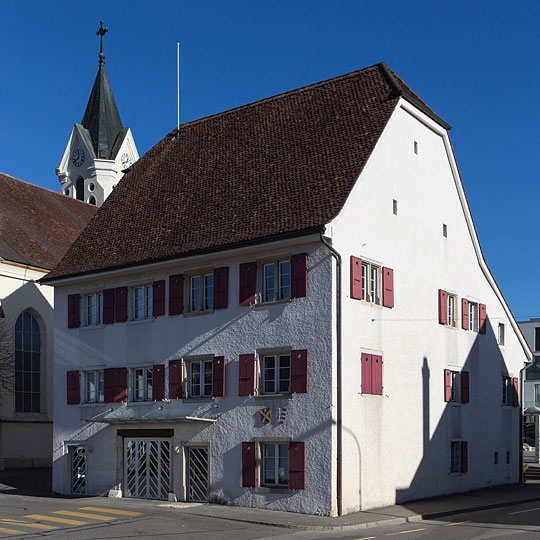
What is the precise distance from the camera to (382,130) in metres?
24.8

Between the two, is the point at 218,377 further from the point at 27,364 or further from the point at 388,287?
the point at 27,364

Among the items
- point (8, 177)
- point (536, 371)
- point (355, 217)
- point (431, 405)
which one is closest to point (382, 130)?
point (355, 217)

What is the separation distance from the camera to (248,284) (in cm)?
2405

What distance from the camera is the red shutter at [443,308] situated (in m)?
27.6

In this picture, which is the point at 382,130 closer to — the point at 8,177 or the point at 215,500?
the point at 215,500

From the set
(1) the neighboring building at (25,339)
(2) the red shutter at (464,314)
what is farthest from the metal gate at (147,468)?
(1) the neighboring building at (25,339)

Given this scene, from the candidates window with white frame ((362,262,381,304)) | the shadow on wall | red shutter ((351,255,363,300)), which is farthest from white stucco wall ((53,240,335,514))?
the shadow on wall

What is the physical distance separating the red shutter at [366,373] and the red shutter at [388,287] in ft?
6.01

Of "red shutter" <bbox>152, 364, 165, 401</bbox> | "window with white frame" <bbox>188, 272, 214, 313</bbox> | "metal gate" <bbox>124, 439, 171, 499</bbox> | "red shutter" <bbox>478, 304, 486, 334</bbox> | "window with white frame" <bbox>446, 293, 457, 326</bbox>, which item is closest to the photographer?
"window with white frame" <bbox>188, 272, 214, 313</bbox>

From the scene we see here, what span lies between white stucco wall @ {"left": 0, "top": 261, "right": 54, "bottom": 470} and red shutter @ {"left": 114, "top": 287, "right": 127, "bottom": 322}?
10.9 m

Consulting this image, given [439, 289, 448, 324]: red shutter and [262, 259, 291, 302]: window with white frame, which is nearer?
[262, 259, 291, 302]: window with white frame

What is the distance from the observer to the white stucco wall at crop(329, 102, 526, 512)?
23.0 m

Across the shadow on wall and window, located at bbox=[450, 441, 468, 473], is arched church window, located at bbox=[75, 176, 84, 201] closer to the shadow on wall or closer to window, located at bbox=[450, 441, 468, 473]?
the shadow on wall

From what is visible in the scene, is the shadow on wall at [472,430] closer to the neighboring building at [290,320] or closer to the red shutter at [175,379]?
the neighboring building at [290,320]
